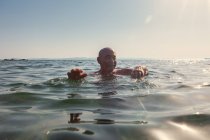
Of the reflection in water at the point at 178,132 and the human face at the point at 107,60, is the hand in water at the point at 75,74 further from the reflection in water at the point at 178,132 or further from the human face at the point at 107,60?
the reflection in water at the point at 178,132

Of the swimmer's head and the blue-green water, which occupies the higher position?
the swimmer's head

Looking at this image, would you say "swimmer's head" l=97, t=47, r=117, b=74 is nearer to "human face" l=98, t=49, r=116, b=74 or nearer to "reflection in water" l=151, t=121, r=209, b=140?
"human face" l=98, t=49, r=116, b=74

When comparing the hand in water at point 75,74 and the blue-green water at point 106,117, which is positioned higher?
the hand in water at point 75,74

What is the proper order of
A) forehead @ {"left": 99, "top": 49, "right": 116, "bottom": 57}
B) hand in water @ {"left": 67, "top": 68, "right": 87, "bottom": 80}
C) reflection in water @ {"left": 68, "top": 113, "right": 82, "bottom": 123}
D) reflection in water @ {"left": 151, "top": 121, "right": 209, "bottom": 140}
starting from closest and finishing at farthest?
reflection in water @ {"left": 151, "top": 121, "right": 209, "bottom": 140}, reflection in water @ {"left": 68, "top": 113, "right": 82, "bottom": 123}, hand in water @ {"left": 67, "top": 68, "right": 87, "bottom": 80}, forehead @ {"left": 99, "top": 49, "right": 116, "bottom": 57}

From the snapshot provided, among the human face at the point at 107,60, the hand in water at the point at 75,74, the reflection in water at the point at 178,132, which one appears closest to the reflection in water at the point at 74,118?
the reflection in water at the point at 178,132

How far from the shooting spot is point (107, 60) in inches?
403

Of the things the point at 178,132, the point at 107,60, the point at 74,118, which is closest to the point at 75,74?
the point at 107,60

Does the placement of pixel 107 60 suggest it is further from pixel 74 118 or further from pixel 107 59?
pixel 74 118

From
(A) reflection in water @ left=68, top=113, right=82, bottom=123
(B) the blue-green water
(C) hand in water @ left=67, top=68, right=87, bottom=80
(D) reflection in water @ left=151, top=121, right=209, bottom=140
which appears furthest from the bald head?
(D) reflection in water @ left=151, top=121, right=209, bottom=140

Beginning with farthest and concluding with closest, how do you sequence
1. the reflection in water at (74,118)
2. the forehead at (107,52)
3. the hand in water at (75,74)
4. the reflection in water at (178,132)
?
the forehead at (107,52) < the hand in water at (75,74) < the reflection in water at (74,118) < the reflection in water at (178,132)

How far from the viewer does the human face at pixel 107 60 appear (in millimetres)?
10203

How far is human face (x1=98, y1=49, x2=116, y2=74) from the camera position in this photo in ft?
33.5

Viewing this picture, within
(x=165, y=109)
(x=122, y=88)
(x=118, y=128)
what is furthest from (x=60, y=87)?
(x=118, y=128)

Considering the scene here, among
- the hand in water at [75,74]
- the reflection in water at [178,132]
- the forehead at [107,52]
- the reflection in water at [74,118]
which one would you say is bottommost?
the reflection in water at [178,132]
